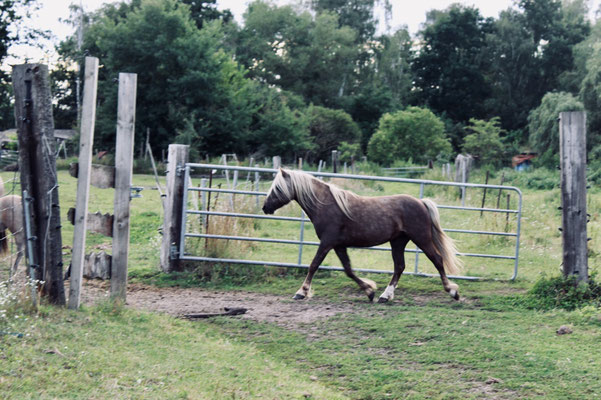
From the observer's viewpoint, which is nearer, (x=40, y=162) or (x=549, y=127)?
(x=40, y=162)

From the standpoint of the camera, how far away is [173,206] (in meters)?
7.68

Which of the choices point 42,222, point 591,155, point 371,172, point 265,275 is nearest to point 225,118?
point 371,172

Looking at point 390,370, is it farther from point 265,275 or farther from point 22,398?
point 265,275

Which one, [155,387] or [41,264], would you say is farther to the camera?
[41,264]

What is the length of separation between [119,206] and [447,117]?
1901 inches

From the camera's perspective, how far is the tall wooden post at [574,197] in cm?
645

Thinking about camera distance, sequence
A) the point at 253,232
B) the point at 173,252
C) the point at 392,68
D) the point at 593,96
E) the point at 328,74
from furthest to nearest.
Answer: the point at 392,68 < the point at 328,74 < the point at 593,96 < the point at 253,232 < the point at 173,252

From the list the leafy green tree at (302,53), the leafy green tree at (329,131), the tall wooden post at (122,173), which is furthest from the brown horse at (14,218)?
the leafy green tree at (302,53)

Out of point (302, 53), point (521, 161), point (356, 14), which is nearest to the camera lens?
point (521, 161)

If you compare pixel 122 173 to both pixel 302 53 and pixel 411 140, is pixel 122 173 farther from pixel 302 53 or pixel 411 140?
pixel 302 53

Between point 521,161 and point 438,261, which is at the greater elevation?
point 521,161

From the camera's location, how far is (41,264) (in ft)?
16.1

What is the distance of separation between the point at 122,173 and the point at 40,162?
28.7 inches

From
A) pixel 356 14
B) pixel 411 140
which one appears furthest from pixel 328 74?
pixel 411 140
